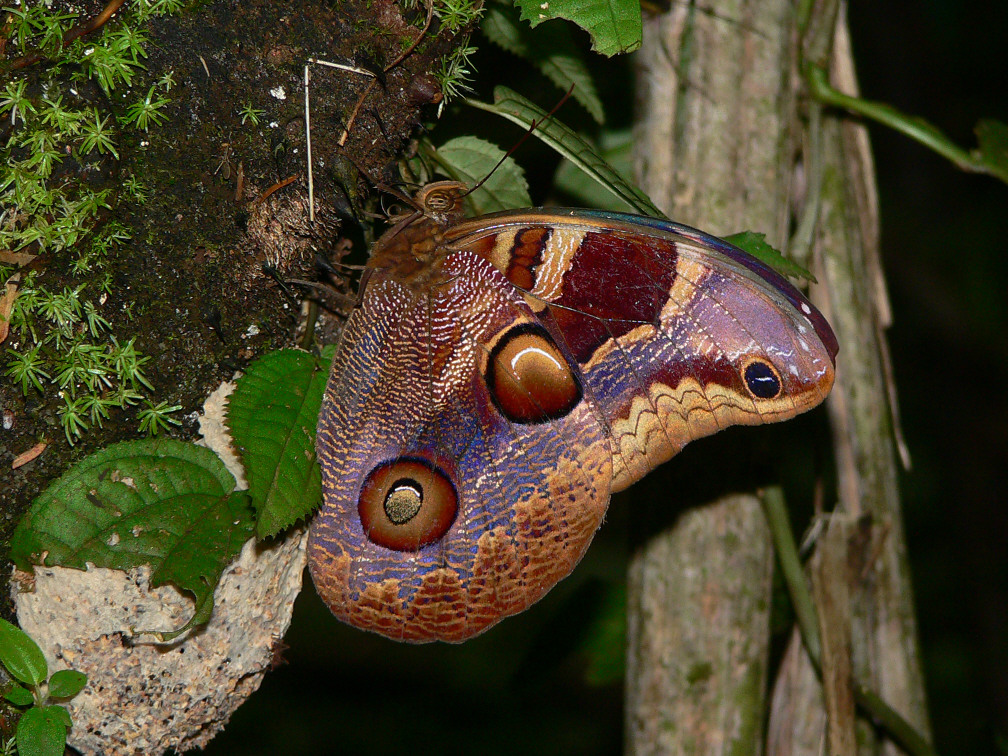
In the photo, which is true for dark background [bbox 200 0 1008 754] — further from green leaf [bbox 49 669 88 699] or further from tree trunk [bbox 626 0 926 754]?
green leaf [bbox 49 669 88 699]

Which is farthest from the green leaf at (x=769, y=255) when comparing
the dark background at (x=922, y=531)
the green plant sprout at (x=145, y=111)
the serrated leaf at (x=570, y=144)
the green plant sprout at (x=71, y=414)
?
the dark background at (x=922, y=531)

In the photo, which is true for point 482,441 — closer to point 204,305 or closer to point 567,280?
point 567,280

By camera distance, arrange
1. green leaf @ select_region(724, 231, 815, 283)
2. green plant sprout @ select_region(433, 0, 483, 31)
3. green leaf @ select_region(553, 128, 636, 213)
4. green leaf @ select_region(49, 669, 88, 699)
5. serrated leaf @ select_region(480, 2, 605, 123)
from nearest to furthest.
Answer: green leaf @ select_region(49, 669, 88, 699)
green plant sprout @ select_region(433, 0, 483, 31)
green leaf @ select_region(724, 231, 815, 283)
serrated leaf @ select_region(480, 2, 605, 123)
green leaf @ select_region(553, 128, 636, 213)

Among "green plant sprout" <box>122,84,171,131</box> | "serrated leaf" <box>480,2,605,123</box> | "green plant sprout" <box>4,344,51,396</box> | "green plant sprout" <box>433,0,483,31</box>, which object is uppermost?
"serrated leaf" <box>480,2,605,123</box>

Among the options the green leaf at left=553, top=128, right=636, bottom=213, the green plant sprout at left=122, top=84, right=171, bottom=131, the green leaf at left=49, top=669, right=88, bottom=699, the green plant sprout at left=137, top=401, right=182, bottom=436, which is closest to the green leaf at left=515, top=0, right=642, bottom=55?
the green plant sprout at left=122, top=84, right=171, bottom=131

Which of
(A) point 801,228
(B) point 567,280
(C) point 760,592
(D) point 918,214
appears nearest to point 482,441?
(B) point 567,280

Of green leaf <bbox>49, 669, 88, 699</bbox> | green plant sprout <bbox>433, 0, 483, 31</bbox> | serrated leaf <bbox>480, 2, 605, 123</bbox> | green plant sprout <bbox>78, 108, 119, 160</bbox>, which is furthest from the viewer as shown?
serrated leaf <bbox>480, 2, 605, 123</bbox>

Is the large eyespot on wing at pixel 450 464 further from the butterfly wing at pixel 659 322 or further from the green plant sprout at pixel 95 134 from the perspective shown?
the green plant sprout at pixel 95 134
